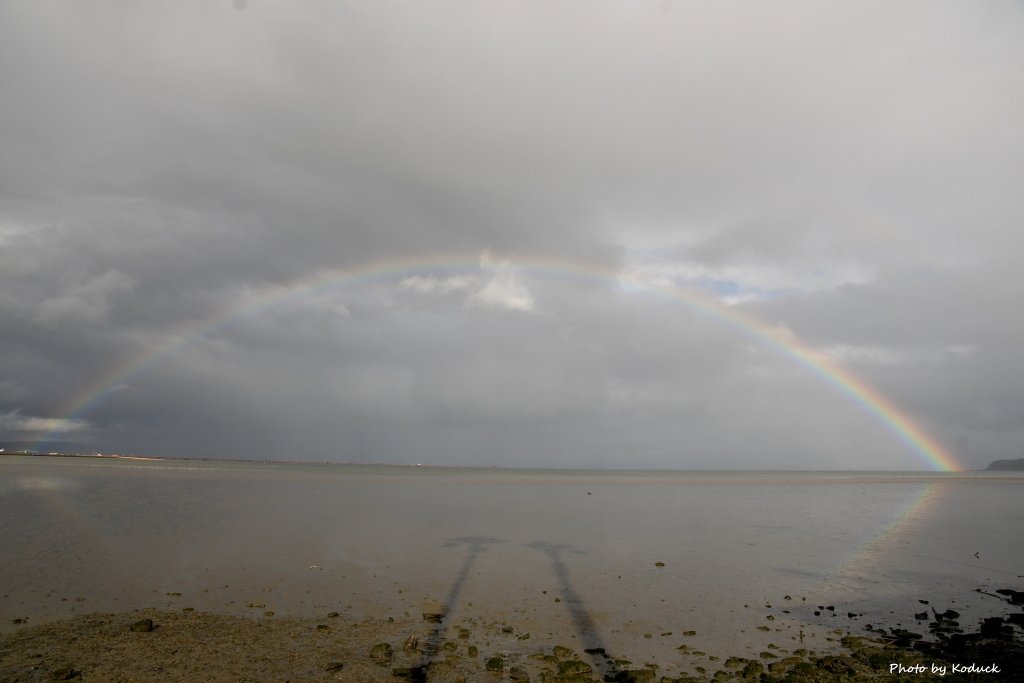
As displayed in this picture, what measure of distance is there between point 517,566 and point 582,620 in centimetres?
986

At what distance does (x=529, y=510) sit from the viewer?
61.0 m

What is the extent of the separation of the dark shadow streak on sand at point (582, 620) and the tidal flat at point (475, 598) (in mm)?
105

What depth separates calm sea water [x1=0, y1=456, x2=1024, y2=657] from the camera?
21.0 metres

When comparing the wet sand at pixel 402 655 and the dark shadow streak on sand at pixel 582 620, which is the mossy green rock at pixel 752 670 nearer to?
the wet sand at pixel 402 655

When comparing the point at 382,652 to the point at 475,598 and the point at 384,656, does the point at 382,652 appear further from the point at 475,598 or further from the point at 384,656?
the point at 475,598

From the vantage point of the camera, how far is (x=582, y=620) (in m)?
20.8

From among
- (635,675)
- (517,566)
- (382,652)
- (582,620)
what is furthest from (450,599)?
(635,675)

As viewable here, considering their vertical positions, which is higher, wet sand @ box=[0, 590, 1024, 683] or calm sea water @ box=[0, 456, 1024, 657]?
wet sand @ box=[0, 590, 1024, 683]

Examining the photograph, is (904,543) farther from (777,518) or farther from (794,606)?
(794,606)

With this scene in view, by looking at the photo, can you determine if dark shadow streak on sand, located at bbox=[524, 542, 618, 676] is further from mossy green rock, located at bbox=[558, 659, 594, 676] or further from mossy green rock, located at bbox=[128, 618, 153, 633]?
mossy green rock, located at bbox=[128, 618, 153, 633]

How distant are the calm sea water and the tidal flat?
0.56ft

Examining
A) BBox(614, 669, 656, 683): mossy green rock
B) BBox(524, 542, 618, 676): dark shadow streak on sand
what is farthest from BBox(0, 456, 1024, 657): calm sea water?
BBox(614, 669, 656, 683): mossy green rock

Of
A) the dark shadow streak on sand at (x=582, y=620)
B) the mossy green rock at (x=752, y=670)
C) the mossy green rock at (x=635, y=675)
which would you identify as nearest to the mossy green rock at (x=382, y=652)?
the dark shadow streak on sand at (x=582, y=620)

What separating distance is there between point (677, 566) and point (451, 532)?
693 inches
